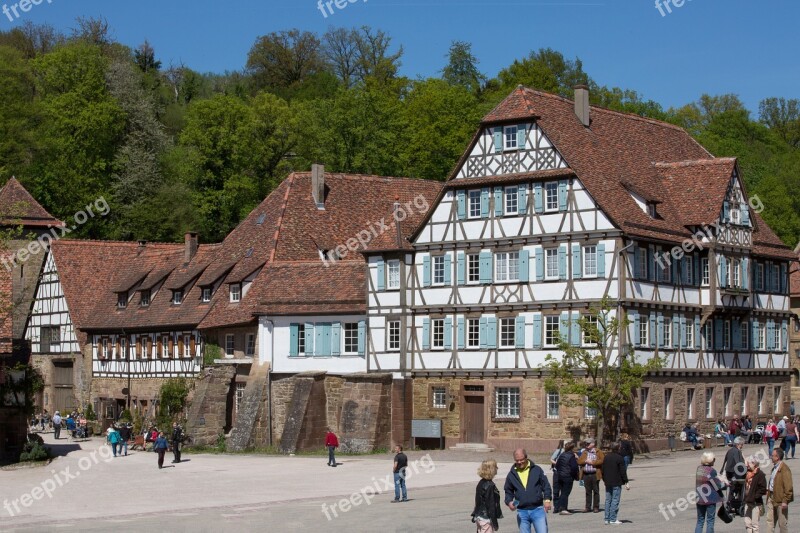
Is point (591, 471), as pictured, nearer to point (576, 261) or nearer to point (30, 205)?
point (576, 261)

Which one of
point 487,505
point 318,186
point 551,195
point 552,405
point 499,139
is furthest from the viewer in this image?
point 318,186

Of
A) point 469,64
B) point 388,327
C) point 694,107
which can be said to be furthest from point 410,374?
point 694,107

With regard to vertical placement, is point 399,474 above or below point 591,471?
below

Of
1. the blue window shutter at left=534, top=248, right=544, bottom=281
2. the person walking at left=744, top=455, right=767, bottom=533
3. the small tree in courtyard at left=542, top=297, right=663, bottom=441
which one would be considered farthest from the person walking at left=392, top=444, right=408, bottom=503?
the blue window shutter at left=534, top=248, right=544, bottom=281

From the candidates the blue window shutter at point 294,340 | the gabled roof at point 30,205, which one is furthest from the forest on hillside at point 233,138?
the blue window shutter at point 294,340

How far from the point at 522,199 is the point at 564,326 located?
202 inches

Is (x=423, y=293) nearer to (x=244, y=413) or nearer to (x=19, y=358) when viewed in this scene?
(x=244, y=413)

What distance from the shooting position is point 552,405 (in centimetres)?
5253

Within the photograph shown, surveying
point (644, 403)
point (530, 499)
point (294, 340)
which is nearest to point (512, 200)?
point (644, 403)

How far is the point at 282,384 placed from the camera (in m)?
59.2

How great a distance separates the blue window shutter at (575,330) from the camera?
52.0 m

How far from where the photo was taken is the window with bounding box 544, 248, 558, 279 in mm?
52969

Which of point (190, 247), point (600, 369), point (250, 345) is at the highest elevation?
point (190, 247)

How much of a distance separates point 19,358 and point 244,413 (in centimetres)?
981
